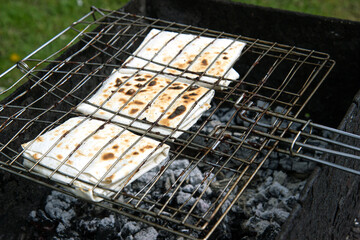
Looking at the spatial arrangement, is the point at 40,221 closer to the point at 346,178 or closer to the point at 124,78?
the point at 124,78

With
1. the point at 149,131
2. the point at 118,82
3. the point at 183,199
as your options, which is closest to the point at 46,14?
the point at 118,82

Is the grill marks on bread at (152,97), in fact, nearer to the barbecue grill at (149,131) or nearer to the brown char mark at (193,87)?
the brown char mark at (193,87)

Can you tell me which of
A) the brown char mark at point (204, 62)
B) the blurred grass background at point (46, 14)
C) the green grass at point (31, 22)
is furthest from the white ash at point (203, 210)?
the blurred grass background at point (46, 14)

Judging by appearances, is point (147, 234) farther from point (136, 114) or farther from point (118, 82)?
point (118, 82)

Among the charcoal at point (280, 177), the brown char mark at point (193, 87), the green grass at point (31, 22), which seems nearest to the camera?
the brown char mark at point (193, 87)

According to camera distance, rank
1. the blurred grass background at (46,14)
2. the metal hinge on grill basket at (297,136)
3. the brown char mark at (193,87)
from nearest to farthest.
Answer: the metal hinge on grill basket at (297,136) → the brown char mark at (193,87) → the blurred grass background at (46,14)

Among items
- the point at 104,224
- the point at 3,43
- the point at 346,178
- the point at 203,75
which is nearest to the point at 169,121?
the point at 203,75

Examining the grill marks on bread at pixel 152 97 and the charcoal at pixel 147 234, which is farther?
the charcoal at pixel 147 234
